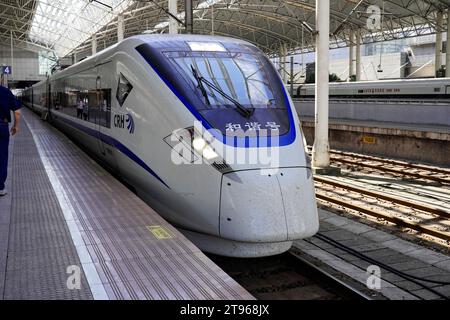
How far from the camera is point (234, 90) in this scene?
6148 mm

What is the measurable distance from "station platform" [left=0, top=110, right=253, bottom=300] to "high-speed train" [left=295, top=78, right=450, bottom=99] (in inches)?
731

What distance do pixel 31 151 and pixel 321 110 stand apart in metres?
7.59

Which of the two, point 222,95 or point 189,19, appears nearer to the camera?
point 222,95

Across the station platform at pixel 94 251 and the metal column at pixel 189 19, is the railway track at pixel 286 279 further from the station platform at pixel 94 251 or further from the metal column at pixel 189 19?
the metal column at pixel 189 19

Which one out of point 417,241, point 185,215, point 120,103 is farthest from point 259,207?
point 417,241

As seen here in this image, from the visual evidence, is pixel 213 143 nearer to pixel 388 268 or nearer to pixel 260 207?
pixel 260 207

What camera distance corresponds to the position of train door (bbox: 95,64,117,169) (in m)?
7.93

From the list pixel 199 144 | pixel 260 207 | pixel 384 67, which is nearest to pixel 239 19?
pixel 384 67

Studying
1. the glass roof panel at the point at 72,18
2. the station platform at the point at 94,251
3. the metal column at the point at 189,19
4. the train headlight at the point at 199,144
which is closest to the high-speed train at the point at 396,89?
the metal column at the point at 189,19

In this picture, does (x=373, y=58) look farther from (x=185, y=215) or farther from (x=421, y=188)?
(x=185, y=215)

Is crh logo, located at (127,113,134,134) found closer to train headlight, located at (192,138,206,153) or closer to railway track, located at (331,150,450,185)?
train headlight, located at (192,138,206,153)

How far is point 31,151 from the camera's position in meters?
11.7

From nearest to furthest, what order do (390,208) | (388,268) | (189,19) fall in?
(388,268)
(390,208)
(189,19)

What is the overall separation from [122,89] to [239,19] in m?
38.6
